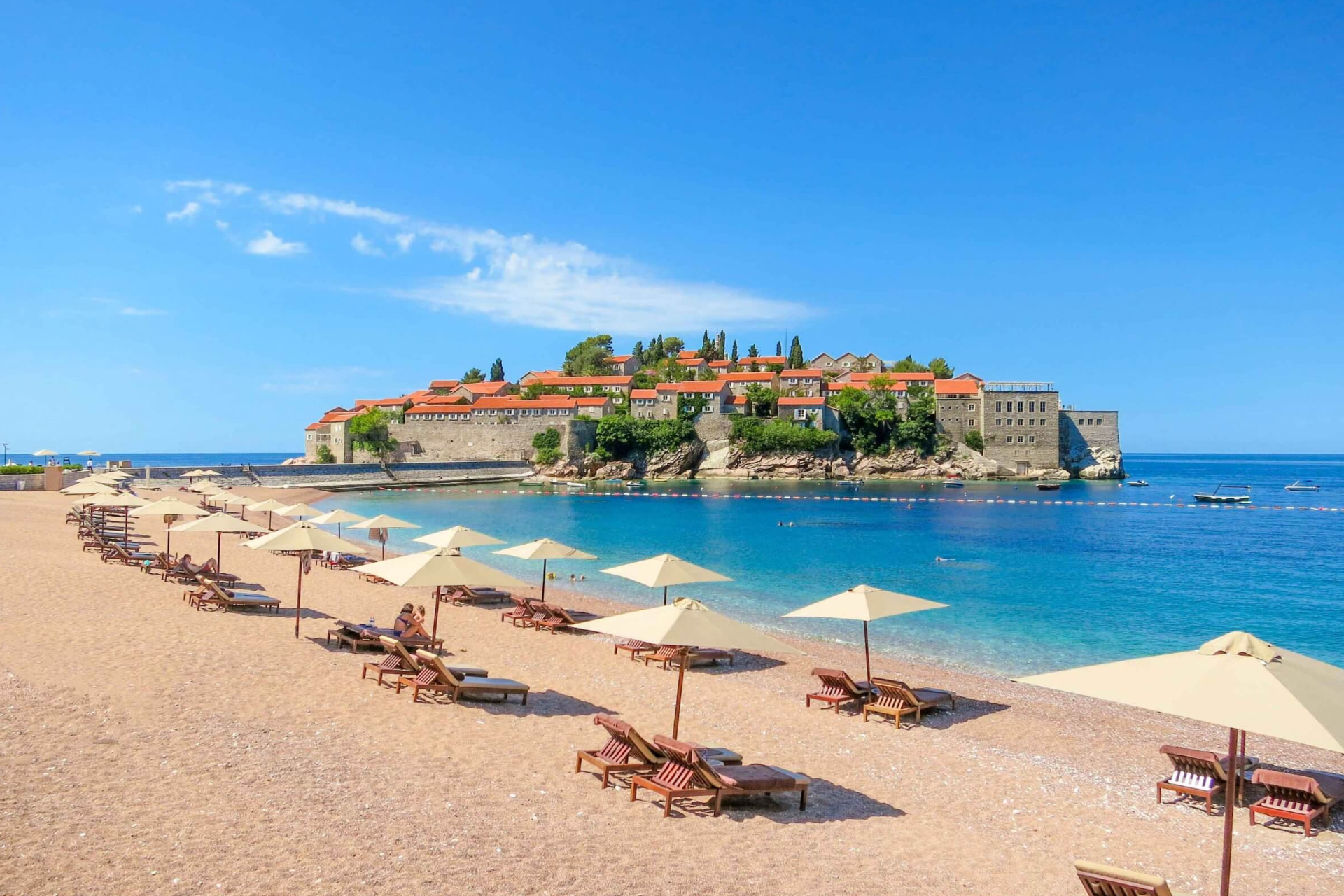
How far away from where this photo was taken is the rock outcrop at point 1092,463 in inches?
3467

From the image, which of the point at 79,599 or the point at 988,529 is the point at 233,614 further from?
the point at 988,529

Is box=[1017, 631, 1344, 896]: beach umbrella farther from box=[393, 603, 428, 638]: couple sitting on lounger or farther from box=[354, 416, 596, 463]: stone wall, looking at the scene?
box=[354, 416, 596, 463]: stone wall

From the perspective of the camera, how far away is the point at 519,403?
87.7m

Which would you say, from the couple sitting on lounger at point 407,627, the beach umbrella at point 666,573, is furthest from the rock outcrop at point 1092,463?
the couple sitting on lounger at point 407,627

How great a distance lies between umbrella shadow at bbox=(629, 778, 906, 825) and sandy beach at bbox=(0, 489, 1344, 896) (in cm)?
4

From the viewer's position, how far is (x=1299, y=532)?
41188 mm

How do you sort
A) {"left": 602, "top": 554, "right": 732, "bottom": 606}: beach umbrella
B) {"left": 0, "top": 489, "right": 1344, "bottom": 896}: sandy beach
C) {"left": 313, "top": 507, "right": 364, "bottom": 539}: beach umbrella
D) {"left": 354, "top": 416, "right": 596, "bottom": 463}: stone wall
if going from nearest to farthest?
{"left": 0, "top": 489, "right": 1344, "bottom": 896}: sandy beach, {"left": 602, "top": 554, "right": 732, "bottom": 606}: beach umbrella, {"left": 313, "top": 507, "right": 364, "bottom": 539}: beach umbrella, {"left": 354, "top": 416, "right": 596, "bottom": 463}: stone wall

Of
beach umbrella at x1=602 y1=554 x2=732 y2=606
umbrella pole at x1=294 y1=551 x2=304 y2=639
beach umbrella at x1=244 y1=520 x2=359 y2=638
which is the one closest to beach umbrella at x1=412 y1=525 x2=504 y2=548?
umbrella pole at x1=294 y1=551 x2=304 y2=639

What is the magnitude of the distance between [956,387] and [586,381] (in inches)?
1525

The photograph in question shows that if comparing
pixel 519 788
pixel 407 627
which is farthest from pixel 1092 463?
pixel 519 788

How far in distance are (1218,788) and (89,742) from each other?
32.2 ft

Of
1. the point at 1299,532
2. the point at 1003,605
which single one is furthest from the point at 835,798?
the point at 1299,532

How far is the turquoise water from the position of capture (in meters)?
17.4

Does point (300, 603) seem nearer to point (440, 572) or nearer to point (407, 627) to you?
point (407, 627)
